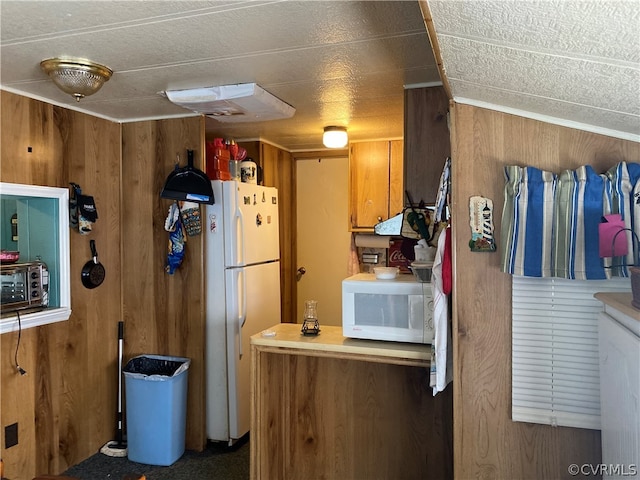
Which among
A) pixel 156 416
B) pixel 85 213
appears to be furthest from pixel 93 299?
pixel 156 416

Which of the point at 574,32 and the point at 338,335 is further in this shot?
the point at 338,335

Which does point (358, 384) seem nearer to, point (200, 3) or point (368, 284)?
point (368, 284)

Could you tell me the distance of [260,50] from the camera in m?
2.01

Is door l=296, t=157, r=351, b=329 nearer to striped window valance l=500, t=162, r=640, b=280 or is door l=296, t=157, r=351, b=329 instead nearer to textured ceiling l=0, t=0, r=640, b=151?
textured ceiling l=0, t=0, r=640, b=151

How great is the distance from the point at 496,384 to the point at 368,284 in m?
0.73

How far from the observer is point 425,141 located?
2.53m

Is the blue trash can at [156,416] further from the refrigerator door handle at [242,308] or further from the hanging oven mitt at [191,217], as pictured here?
the hanging oven mitt at [191,217]

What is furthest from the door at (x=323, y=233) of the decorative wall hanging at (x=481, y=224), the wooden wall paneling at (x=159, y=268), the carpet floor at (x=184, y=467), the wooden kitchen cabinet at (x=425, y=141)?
the decorative wall hanging at (x=481, y=224)

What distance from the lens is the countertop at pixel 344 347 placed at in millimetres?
2150

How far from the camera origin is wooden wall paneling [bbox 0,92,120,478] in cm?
255

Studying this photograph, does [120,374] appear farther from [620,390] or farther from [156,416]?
[620,390]

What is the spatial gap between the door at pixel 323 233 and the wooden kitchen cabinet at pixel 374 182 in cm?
47

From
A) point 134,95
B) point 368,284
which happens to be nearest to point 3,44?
point 134,95

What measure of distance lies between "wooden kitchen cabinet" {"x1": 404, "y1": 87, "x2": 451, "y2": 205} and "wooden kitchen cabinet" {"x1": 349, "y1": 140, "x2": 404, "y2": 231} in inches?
63.4
